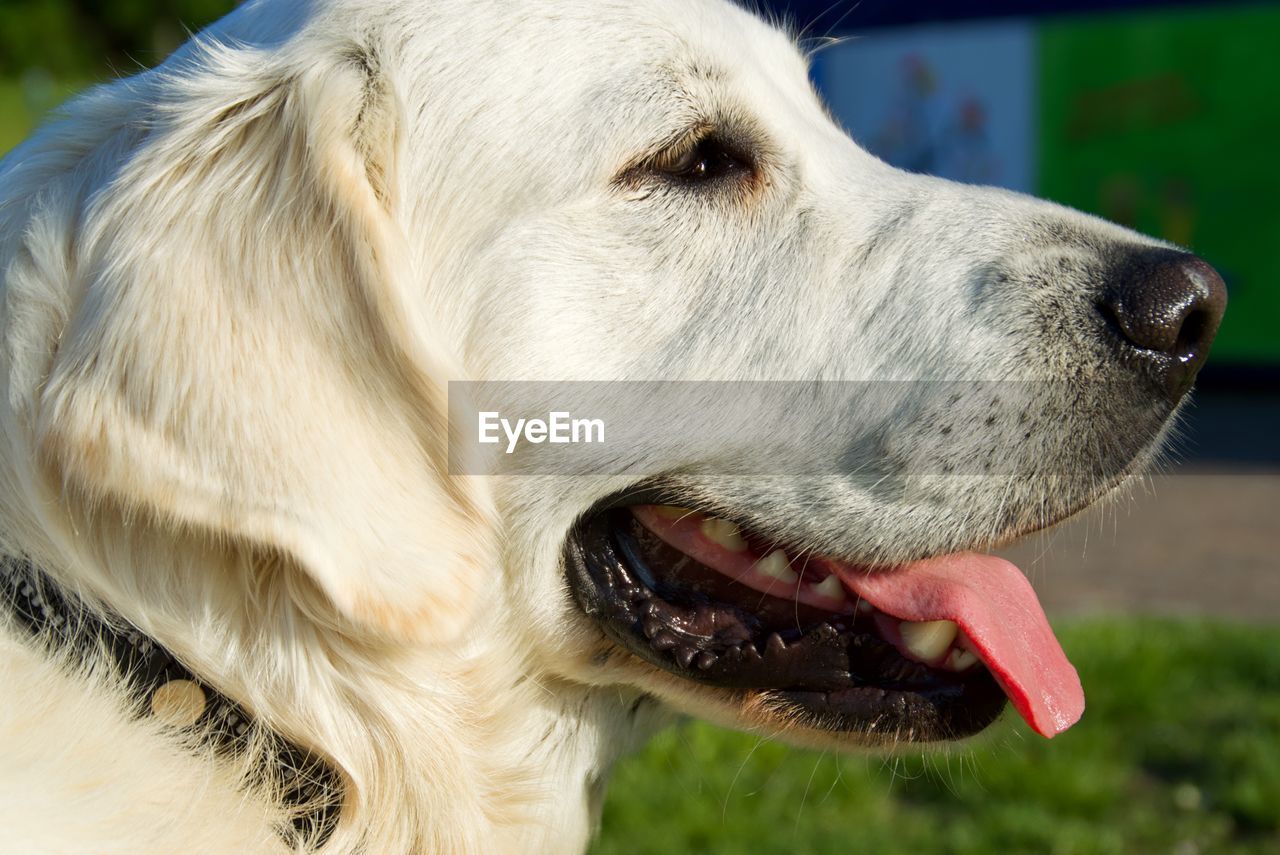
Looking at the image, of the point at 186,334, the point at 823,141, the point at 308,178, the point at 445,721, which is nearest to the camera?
the point at 186,334

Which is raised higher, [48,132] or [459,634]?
[48,132]

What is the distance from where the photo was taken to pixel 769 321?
2252 mm

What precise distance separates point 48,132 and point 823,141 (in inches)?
57.5

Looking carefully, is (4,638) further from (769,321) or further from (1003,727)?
(1003,727)

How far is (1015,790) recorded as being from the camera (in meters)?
4.14

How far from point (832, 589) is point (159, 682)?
3.83 ft

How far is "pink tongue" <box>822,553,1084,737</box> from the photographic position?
2.20m

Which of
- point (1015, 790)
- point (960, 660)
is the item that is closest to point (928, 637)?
point (960, 660)

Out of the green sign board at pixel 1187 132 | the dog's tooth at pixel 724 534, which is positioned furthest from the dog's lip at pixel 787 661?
the green sign board at pixel 1187 132

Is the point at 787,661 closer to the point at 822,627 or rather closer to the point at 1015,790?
the point at 822,627

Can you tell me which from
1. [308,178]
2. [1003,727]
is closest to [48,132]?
[308,178]

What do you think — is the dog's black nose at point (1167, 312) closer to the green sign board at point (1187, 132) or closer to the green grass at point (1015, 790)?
the green grass at point (1015, 790)

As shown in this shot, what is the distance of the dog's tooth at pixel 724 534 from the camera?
229 centimetres

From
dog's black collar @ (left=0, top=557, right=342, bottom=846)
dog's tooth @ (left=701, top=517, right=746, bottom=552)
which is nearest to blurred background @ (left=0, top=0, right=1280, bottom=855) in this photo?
dog's tooth @ (left=701, top=517, right=746, bottom=552)
